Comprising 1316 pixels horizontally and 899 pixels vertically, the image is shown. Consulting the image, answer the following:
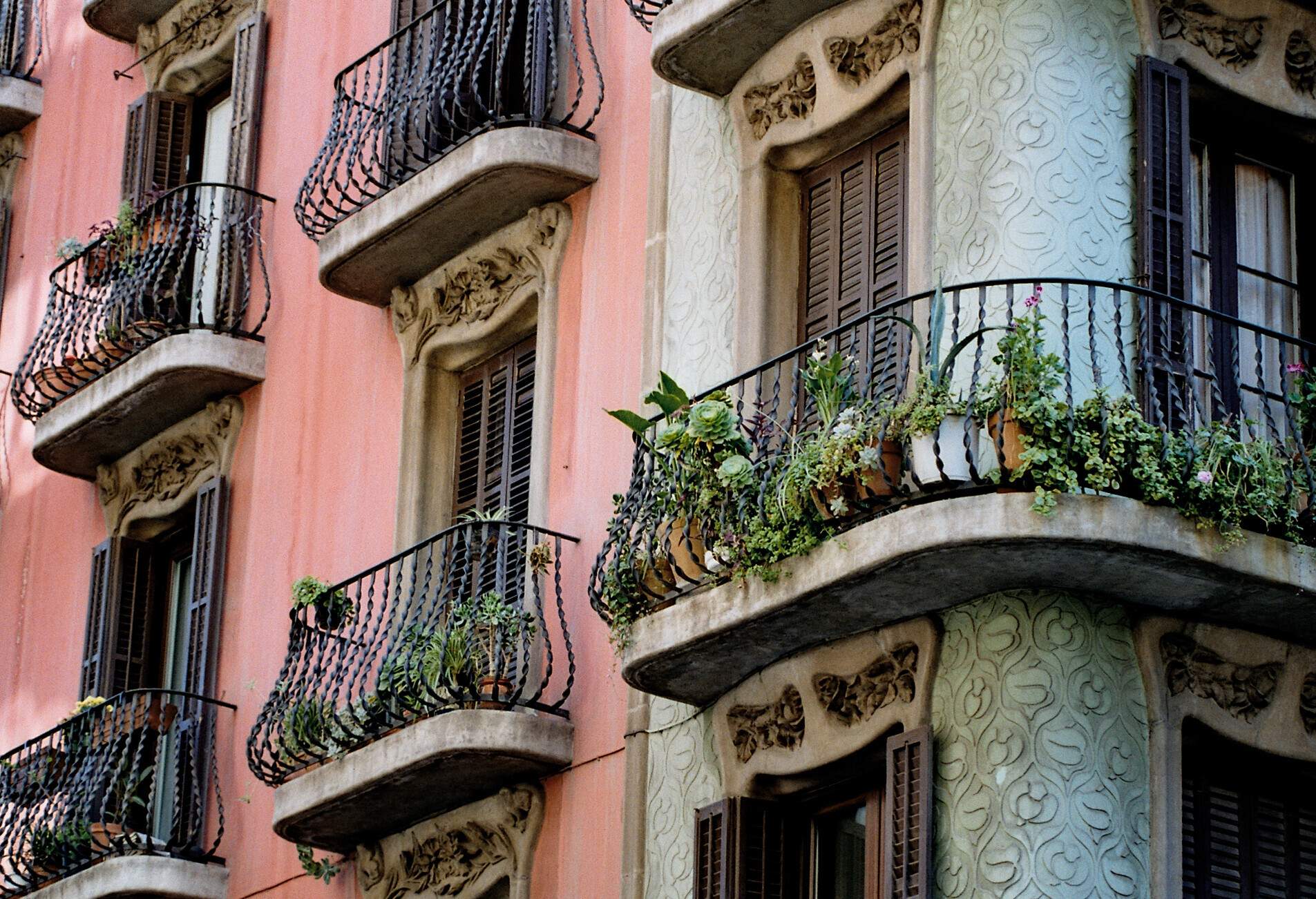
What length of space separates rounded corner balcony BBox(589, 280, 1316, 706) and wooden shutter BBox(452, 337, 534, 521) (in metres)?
2.56

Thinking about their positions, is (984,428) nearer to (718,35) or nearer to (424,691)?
(718,35)

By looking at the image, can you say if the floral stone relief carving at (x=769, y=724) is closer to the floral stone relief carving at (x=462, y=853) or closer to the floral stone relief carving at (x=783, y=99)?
the floral stone relief carving at (x=462, y=853)

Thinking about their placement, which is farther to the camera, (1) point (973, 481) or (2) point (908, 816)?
(2) point (908, 816)

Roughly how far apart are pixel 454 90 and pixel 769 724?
15.5 feet

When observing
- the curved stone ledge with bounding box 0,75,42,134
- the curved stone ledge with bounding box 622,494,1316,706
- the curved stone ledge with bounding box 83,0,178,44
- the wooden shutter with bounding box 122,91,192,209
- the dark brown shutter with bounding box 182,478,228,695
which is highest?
the curved stone ledge with bounding box 0,75,42,134

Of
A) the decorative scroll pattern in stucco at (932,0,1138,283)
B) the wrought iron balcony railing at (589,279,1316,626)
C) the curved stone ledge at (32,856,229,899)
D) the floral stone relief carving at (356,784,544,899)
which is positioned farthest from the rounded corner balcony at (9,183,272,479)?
the decorative scroll pattern in stucco at (932,0,1138,283)

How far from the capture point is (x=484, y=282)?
17.7 metres

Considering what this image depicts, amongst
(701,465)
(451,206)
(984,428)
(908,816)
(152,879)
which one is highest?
(451,206)

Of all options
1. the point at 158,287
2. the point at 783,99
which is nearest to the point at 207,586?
the point at 158,287

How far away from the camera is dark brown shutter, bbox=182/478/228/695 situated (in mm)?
19203

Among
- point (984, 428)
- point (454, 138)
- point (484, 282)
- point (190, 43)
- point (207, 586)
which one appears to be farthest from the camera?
point (190, 43)

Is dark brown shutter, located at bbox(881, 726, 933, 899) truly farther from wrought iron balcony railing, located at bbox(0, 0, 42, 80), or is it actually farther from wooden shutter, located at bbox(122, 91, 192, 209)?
wrought iron balcony railing, located at bbox(0, 0, 42, 80)

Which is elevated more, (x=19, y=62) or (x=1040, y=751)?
(x=19, y=62)

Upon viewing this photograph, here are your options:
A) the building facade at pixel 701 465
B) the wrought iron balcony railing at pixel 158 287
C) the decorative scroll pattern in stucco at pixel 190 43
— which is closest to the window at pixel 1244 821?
the building facade at pixel 701 465
